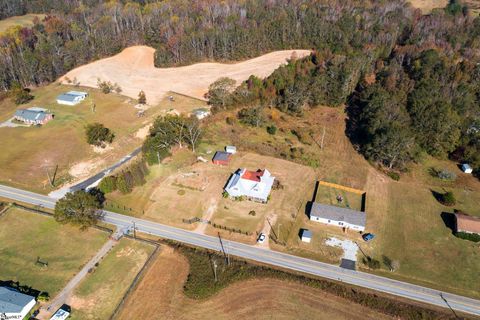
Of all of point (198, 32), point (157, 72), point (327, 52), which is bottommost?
point (157, 72)

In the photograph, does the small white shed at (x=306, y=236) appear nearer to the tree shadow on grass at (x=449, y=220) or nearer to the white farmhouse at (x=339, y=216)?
the white farmhouse at (x=339, y=216)

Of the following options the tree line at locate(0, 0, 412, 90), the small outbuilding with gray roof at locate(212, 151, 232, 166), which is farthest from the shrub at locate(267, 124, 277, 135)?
the tree line at locate(0, 0, 412, 90)

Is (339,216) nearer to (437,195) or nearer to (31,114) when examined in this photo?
(437,195)

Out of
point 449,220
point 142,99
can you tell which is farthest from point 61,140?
point 449,220

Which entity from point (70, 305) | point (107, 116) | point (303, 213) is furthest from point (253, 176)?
point (107, 116)

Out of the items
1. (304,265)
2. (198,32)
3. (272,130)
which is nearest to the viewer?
(304,265)

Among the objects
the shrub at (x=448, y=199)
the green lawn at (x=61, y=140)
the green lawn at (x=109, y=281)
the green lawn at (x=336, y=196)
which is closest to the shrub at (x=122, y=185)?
the green lawn at (x=61, y=140)

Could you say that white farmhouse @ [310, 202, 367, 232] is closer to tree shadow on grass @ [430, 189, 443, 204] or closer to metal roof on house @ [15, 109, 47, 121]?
tree shadow on grass @ [430, 189, 443, 204]

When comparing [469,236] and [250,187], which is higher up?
[250,187]
